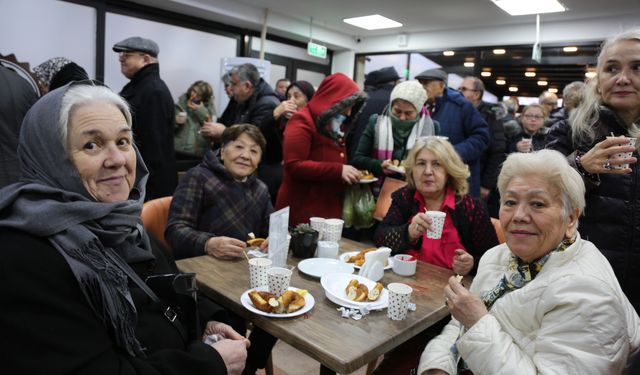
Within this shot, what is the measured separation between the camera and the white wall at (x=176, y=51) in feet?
19.5

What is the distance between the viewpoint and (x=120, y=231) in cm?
118

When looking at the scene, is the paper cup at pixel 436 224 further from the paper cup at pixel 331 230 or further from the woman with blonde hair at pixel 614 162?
the woman with blonde hair at pixel 614 162

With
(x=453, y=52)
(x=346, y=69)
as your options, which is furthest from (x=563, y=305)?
(x=346, y=69)

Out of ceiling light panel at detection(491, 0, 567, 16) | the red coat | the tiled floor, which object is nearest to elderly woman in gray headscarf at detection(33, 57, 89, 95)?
the red coat

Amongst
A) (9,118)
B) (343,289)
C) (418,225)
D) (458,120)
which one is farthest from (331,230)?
(458,120)

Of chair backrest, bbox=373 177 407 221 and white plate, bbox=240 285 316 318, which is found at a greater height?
chair backrest, bbox=373 177 407 221

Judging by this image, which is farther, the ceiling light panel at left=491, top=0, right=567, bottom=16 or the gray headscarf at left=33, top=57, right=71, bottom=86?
the ceiling light panel at left=491, top=0, right=567, bottom=16

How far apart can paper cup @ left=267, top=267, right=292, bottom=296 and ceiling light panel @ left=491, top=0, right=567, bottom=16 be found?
528 centimetres

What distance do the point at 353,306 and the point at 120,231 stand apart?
80 cm

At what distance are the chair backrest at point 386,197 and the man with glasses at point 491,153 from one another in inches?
73.0

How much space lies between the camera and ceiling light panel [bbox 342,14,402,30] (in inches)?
280

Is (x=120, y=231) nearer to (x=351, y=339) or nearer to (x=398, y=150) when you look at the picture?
(x=351, y=339)

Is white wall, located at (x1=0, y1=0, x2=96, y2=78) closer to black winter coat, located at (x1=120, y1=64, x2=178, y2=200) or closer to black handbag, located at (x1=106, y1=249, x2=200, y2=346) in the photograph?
black winter coat, located at (x1=120, y1=64, x2=178, y2=200)

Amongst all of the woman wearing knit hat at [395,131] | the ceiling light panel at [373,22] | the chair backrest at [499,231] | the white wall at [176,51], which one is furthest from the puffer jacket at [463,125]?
the white wall at [176,51]
